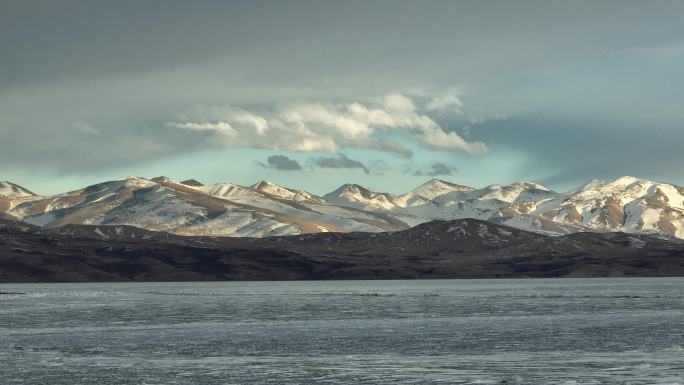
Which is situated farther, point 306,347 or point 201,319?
point 201,319

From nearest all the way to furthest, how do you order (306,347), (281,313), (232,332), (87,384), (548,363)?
(87,384)
(548,363)
(306,347)
(232,332)
(281,313)

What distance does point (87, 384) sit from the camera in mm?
69125

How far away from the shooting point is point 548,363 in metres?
77.1

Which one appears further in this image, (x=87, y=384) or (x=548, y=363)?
(x=548, y=363)

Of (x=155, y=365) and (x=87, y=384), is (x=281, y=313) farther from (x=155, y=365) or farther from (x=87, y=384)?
(x=87, y=384)

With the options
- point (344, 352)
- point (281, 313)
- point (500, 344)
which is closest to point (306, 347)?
point (344, 352)

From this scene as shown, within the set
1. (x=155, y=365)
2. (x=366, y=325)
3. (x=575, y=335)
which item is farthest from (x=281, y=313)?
(x=155, y=365)

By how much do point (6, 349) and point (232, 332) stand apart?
86.1 feet

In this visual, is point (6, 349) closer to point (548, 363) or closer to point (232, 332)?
point (232, 332)

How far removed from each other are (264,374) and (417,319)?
63204mm

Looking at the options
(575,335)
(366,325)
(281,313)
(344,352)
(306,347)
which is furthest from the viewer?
(281,313)

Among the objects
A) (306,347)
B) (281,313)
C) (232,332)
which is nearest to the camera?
(306,347)

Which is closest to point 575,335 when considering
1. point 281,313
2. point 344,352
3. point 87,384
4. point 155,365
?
point 344,352

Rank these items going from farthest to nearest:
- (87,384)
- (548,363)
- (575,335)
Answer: (575,335), (548,363), (87,384)
